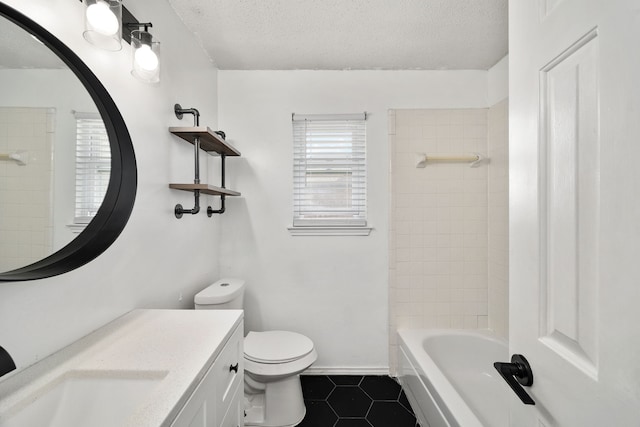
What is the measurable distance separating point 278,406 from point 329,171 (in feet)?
5.23

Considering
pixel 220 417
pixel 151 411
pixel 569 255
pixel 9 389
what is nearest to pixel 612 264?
pixel 569 255

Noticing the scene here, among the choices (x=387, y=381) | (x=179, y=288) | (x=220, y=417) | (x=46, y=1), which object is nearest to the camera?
(x=46, y=1)

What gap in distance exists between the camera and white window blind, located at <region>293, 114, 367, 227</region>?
84.7 inches

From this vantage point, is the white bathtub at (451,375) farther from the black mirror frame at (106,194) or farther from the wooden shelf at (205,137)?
the wooden shelf at (205,137)

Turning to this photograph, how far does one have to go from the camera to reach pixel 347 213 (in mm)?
2150

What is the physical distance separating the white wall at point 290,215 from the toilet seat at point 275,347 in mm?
300

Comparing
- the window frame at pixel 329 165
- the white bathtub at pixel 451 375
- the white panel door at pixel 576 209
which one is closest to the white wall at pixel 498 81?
the window frame at pixel 329 165

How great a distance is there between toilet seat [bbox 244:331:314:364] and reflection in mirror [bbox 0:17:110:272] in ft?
3.76

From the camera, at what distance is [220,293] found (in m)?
1.66

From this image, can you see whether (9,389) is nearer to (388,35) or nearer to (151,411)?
(151,411)

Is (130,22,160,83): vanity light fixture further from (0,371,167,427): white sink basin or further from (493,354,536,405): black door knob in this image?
(493,354,536,405): black door knob

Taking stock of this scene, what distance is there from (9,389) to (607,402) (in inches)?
49.5

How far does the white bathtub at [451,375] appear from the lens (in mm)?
1430

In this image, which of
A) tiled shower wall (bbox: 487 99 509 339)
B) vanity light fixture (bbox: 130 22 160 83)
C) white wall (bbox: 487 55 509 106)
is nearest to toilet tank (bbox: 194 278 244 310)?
vanity light fixture (bbox: 130 22 160 83)
